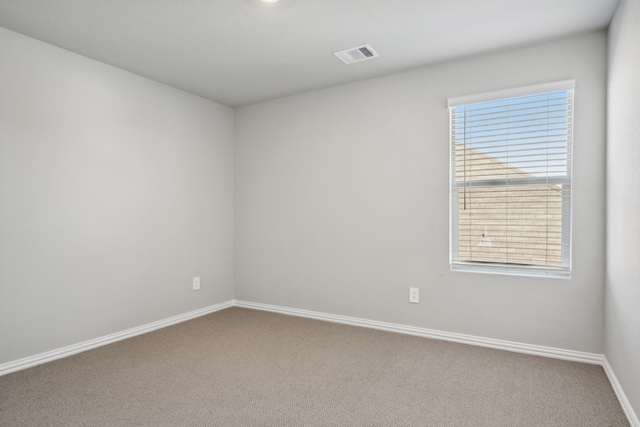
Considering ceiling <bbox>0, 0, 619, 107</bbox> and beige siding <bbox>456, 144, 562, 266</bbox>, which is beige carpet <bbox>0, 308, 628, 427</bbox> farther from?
ceiling <bbox>0, 0, 619, 107</bbox>

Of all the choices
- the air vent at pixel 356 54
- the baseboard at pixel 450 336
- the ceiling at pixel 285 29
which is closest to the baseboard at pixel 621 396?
the baseboard at pixel 450 336

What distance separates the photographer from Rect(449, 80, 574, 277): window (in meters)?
2.71

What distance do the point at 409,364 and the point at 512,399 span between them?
2.23 ft

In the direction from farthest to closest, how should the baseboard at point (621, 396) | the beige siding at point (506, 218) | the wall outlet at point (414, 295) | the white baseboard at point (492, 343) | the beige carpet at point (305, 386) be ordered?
the wall outlet at point (414, 295) < the beige siding at point (506, 218) < the white baseboard at point (492, 343) < the beige carpet at point (305, 386) < the baseboard at point (621, 396)

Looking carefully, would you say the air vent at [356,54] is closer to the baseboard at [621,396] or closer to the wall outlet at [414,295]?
the wall outlet at [414,295]

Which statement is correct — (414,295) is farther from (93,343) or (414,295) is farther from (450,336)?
(93,343)

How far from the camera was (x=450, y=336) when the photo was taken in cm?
309

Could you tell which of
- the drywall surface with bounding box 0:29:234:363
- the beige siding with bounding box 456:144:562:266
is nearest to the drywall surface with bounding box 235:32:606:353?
the beige siding with bounding box 456:144:562:266

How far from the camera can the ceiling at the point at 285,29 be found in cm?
225

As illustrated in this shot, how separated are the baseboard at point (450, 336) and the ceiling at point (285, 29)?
2.27 m

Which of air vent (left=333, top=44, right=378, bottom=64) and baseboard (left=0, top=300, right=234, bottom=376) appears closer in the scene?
baseboard (left=0, top=300, right=234, bottom=376)

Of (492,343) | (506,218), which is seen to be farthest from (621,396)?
(506,218)

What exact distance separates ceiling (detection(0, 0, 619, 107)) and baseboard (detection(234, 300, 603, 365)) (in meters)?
2.27

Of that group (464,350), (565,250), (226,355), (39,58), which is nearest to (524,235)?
(565,250)
